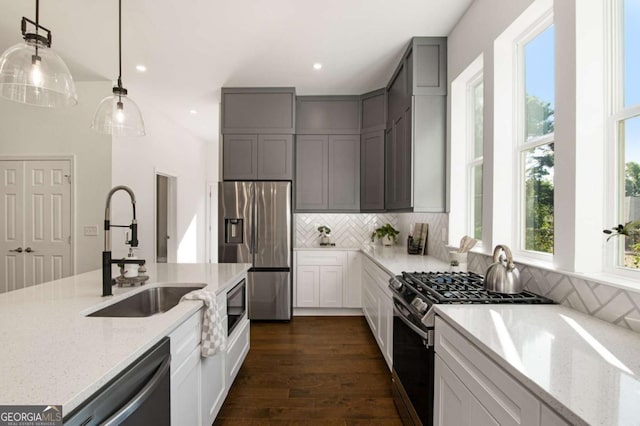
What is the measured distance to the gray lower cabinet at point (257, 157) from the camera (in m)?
3.94

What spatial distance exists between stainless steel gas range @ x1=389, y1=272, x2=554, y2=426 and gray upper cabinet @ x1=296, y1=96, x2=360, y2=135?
8.80ft

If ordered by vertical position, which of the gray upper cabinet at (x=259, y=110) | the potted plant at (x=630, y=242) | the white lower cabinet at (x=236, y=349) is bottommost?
the white lower cabinet at (x=236, y=349)

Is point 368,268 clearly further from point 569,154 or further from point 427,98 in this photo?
point 569,154

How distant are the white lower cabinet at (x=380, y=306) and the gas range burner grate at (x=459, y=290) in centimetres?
48

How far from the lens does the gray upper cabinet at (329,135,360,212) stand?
13.7ft

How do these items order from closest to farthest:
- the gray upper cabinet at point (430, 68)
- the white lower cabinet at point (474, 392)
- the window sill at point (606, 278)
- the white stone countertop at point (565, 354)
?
the white stone countertop at point (565, 354)
the white lower cabinet at point (474, 392)
the window sill at point (606, 278)
the gray upper cabinet at point (430, 68)

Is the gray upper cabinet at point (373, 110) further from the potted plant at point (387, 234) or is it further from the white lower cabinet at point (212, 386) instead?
the white lower cabinet at point (212, 386)

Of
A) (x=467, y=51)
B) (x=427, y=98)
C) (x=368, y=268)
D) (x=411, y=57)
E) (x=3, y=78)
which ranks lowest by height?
(x=368, y=268)

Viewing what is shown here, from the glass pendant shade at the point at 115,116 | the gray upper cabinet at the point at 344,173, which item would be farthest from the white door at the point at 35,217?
the gray upper cabinet at the point at 344,173

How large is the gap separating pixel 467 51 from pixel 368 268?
2.25m

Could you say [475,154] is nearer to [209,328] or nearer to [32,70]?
[209,328]

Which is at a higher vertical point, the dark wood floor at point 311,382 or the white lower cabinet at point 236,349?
the white lower cabinet at point 236,349

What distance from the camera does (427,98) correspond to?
2871 millimetres

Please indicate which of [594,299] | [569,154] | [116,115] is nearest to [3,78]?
[116,115]
